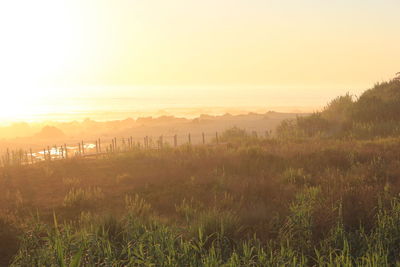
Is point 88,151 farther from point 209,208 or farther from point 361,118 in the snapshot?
point 209,208

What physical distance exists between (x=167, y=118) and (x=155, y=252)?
7213cm

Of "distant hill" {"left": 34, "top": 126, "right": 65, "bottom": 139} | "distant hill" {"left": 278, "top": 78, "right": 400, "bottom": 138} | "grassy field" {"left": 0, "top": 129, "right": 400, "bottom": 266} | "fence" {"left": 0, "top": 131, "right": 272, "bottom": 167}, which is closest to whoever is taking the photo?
"grassy field" {"left": 0, "top": 129, "right": 400, "bottom": 266}

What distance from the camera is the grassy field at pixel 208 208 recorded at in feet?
20.4

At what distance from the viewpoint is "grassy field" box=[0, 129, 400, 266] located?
620cm

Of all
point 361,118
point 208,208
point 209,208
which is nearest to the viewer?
point 209,208

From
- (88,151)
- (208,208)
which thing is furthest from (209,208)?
(88,151)

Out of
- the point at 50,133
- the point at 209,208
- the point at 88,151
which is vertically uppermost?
the point at 50,133

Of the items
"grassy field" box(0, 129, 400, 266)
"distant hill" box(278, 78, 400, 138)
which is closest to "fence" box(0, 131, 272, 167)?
"distant hill" box(278, 78, 400, 138)

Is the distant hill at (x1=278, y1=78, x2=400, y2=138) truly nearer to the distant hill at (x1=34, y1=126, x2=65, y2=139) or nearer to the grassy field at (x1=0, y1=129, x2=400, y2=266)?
the grassy field at (x1=0, y1=129, x2=400, y2=266)

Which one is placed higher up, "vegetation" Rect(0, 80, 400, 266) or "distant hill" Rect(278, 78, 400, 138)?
"distant hill" Rect(278, 78, 400, 138)

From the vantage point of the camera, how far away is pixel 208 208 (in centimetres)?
970

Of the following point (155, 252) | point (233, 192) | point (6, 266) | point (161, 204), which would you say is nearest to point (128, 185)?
point (161, 204)

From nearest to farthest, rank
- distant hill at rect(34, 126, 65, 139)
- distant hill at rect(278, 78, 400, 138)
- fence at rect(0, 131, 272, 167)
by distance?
fence at rect(0, 131, 272, 167) → distant hill at rect(278, 78, 400, 138) → distant hill at rect(34, 126, 65, 139)

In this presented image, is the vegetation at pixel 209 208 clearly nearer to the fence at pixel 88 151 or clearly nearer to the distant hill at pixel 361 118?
the distant hill at pixel 361 118
